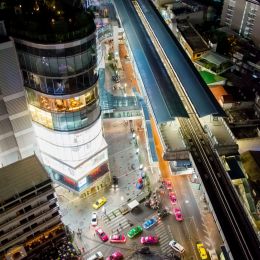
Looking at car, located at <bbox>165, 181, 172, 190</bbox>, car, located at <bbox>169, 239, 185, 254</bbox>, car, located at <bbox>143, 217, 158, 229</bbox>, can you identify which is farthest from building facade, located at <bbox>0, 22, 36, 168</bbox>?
car, located at <bbox>169, 239, 185, 254</bbox>

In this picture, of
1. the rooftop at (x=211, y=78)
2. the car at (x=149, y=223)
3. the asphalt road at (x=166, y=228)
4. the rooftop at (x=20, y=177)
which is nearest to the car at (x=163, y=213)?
the asphalt road at (x=166, y=228)

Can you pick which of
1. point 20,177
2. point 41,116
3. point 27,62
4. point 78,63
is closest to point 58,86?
point 78,63

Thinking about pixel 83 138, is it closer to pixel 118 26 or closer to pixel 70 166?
pixel 70 166

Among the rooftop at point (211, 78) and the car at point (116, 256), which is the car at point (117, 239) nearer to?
the car at point (116, 256)

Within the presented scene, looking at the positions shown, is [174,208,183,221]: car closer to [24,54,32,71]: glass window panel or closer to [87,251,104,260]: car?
[87,251,104,260]: car

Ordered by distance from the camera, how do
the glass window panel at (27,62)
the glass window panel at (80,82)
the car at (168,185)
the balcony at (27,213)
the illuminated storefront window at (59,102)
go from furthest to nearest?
the car at (168,185)
the illuminated storefront window at (59,102)
the glass window panel at (80,82)
the glass window panel at (27,62)
the balcony at (27,213)

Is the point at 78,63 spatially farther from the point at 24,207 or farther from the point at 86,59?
the point at 24,207

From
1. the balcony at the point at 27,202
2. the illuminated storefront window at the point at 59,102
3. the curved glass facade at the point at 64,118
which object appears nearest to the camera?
the balcony at the point at 27,202
